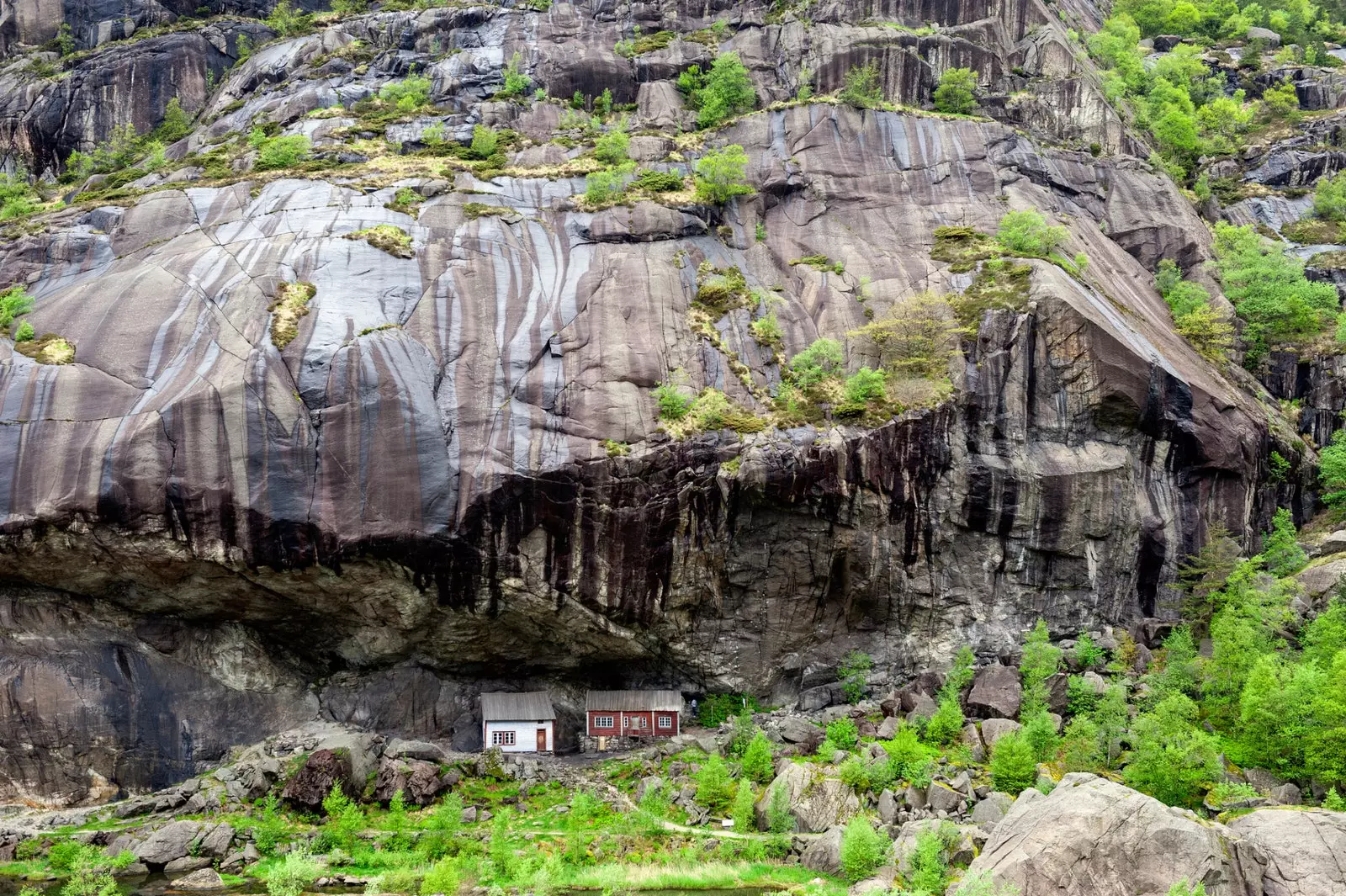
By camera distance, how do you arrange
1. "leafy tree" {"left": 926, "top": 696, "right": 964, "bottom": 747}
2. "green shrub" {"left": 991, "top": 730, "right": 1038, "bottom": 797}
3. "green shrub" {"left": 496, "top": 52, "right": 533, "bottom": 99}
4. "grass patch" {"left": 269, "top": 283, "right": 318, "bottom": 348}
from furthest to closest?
"green shrub" {"left": 496, "top": 52, "right": 533, "bottom": 99}
"grass patch" {"left": 269, "top": 283, "right": 318, "bottom": 348}
"leafy tree" {"left": 926, "top": 696, "right": 964, "bottom": 747}
"green shrub" {"left": 991, "top": 730, "right": 1038, "bottom": 797}

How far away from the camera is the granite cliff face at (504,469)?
Result: 43.4m

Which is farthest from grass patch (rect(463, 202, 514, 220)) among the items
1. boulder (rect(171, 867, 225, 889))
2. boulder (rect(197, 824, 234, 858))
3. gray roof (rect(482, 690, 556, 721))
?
boulder (rect(171, 867, 225, 889))

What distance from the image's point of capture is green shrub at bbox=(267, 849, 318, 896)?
107ft

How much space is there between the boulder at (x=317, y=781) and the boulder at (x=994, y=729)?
25.8 metres

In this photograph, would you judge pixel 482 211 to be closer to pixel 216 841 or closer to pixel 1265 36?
pixel 216 841

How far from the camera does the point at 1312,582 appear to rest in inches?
1810

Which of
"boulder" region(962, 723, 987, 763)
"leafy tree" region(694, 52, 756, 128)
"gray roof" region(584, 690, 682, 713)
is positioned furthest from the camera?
"leafy tree" region(694, 52, 756, 128)

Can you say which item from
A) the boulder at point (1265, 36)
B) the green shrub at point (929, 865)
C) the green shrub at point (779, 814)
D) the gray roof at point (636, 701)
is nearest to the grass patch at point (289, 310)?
the gray roof at point (636, 701)

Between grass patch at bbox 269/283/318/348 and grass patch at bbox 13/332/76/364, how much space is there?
877 centimetres

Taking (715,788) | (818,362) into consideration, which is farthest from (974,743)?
(818,362)

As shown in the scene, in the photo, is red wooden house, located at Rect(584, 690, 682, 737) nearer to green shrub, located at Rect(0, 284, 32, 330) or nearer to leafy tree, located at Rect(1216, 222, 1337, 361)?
green shrub, located at Rect(0, 284, 32, 330)

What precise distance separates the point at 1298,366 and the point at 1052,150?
2089cm

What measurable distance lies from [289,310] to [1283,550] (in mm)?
49140

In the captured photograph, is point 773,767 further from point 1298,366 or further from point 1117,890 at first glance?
point 1298,366
